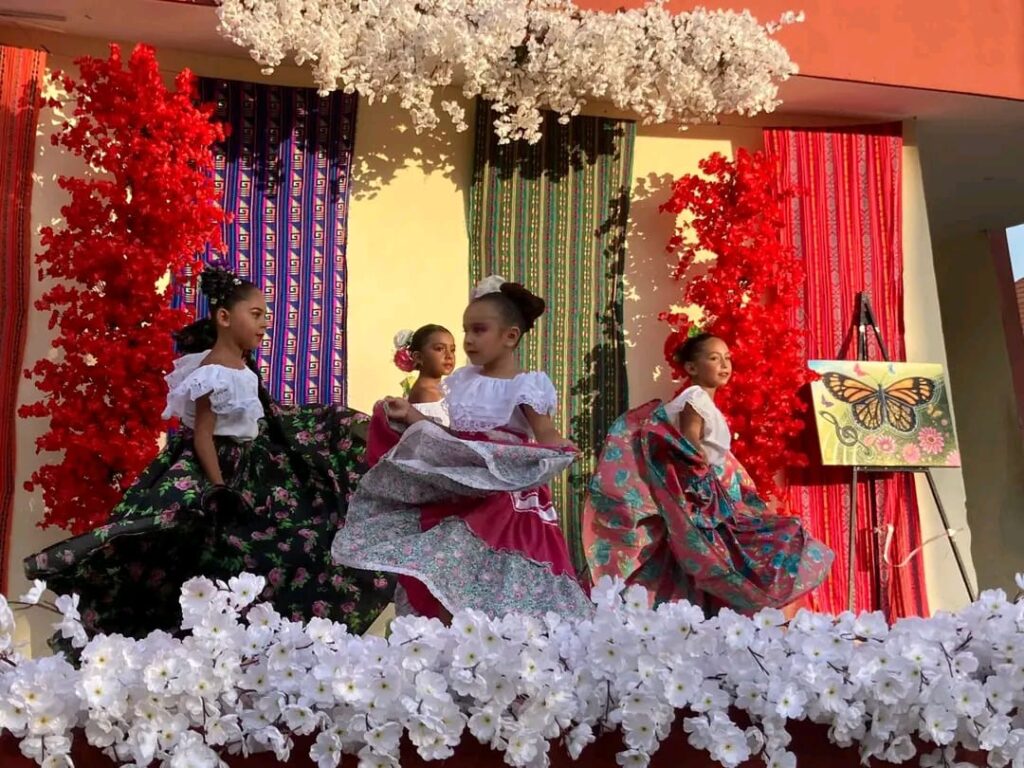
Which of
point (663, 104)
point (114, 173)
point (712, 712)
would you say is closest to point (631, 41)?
point (663, 104)

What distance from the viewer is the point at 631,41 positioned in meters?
5.38

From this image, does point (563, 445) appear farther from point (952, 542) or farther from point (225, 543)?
point (952, 542)

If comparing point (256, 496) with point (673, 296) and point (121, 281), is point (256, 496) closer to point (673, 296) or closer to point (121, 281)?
point (121, 281)

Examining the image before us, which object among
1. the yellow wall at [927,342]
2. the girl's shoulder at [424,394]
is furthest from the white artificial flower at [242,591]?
the yellow wall at [927,342]

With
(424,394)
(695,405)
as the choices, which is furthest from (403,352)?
(695,405)

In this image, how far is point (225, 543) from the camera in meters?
3.47

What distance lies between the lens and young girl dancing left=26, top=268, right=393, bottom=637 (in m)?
3.34

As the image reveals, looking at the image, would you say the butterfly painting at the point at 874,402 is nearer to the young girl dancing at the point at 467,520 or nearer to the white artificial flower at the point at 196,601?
the young girl dancing at the point at 467,520

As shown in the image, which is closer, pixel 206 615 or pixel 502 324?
pixel 206 615

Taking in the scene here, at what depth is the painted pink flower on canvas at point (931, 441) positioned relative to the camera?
6.11 metres

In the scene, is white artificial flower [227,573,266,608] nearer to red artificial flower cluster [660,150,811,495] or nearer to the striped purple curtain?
the striped purple curtain

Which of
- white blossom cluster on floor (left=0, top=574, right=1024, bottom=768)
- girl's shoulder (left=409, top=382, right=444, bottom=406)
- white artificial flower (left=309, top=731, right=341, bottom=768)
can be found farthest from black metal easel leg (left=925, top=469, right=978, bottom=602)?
white artificial flower (left=309, top=731, right=341, bottom=768)

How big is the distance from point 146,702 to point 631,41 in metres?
4.39

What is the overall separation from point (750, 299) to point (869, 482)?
1.23 metres
